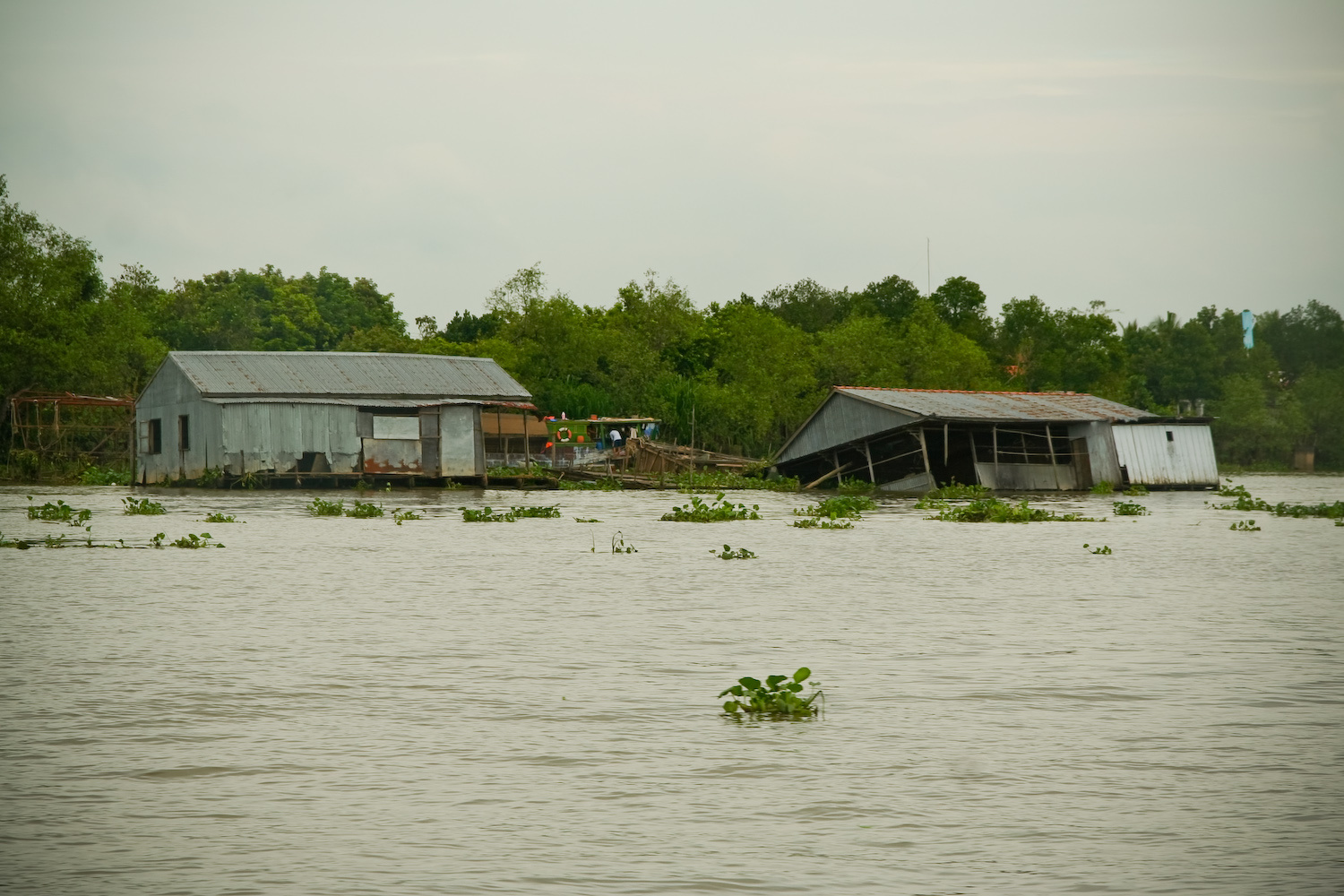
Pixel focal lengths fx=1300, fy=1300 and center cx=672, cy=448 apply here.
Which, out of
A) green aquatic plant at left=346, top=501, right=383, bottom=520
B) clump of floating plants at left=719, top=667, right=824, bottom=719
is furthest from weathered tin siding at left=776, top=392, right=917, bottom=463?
clump of floating plants at left=719, top=667, right=824, bottom=719

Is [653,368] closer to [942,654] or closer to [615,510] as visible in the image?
[615,510]

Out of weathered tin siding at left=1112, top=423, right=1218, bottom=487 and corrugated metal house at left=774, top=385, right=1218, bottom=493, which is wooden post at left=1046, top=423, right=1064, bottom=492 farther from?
weathered tin siding at left=1112, top=423, right=1218, bottom=487

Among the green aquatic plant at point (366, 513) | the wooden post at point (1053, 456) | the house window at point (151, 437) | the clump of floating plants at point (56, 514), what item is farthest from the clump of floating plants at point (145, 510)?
the wooden post at point (1053, 456)

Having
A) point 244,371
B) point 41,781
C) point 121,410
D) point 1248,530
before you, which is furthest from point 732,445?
point 41,781

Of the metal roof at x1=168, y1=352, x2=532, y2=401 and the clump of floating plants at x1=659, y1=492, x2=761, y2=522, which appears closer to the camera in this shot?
the clump of floating plants at x1=659, y1=492, x2=761, y2=522

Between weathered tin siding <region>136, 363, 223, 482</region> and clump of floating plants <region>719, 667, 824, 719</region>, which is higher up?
weathered tin siding <region>136, 363, 223, 482</region>

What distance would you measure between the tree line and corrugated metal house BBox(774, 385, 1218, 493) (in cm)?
1422

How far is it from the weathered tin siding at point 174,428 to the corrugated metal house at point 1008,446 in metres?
18.4

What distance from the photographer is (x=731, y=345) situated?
6209 cm

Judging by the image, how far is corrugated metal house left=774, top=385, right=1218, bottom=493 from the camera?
132 ft

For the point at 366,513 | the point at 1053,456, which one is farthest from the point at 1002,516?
the point at 1053,456

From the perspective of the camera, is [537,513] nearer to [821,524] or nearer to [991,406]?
[821,524]

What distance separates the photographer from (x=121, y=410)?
5656cm

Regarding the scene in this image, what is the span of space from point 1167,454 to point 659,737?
3948cm
